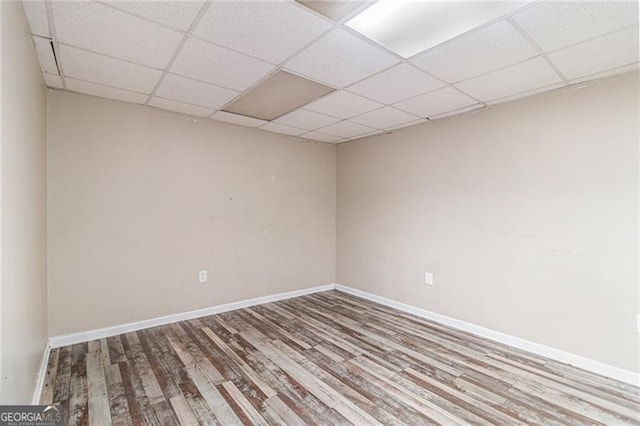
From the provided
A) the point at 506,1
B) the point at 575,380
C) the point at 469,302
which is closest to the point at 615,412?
the point at 575,380

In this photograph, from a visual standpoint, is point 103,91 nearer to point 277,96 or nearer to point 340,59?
point 277,96

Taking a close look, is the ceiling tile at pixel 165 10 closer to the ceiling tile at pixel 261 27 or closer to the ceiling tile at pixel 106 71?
the ceiling tile at pixel 261 27

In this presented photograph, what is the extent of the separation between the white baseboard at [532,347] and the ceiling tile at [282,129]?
257 centimetres

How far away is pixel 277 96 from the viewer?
115 inches

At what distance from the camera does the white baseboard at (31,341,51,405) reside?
1.97 meters

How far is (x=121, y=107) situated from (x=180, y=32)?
1.68 metres

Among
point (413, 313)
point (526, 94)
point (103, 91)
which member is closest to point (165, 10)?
point (103, 91)

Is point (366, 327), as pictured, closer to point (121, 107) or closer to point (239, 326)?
point (239, 326)

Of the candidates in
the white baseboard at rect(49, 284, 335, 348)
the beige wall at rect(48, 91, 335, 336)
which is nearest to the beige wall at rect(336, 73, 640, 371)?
the beige wall at rect(48, 91, 335, 336)

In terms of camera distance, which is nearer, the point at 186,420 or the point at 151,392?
the point at 186,420

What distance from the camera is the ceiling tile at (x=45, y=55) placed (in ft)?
6.45

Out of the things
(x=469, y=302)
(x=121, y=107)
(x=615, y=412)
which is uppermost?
(x=121, y=107)

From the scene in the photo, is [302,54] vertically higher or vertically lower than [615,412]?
higher

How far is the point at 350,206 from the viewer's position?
15.5ft
